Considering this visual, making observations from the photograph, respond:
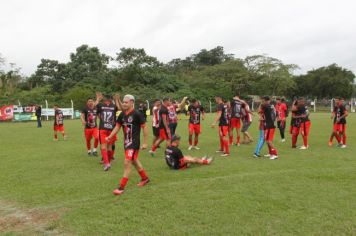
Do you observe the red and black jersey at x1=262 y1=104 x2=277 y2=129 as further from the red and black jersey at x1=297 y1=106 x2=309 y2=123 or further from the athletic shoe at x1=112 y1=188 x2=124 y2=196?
the athletic shoe at x1=112 y1=188 x2=124 y2=196

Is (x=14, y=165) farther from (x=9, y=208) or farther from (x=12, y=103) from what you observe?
(x=12, y=103)

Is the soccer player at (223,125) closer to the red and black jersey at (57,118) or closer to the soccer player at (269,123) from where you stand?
the soccer player at (269,123)

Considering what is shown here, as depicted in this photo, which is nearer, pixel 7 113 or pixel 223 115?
pixel 223 115

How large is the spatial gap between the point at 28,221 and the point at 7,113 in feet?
114

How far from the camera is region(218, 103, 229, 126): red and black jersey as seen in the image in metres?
11.8

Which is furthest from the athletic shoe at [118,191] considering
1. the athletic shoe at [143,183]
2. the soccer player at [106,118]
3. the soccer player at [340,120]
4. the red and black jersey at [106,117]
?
the soccer player at [340,120]

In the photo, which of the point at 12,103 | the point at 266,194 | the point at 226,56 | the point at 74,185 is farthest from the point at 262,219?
the point at 226,56

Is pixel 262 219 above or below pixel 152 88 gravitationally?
below

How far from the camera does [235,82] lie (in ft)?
205

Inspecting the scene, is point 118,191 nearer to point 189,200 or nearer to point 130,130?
point 130,130

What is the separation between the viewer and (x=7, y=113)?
3691 cm

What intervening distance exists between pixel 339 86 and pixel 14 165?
A: 65368 mm

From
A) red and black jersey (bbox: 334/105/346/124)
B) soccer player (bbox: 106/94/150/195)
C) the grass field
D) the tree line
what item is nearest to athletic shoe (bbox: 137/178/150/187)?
the grass field

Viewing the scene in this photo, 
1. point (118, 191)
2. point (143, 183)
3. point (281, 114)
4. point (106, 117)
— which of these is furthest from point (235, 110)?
point (118, 191)
